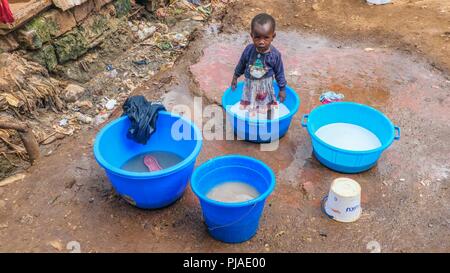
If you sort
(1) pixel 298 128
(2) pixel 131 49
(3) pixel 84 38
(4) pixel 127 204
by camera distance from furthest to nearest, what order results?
(2) pixel 131 49, (3) pixel 84 38, (1) pixel 298 128, (4) pixel 127 204

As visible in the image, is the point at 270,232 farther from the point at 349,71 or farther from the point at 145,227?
the point at 349,71

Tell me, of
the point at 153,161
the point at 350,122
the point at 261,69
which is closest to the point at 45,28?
the point at 153,161

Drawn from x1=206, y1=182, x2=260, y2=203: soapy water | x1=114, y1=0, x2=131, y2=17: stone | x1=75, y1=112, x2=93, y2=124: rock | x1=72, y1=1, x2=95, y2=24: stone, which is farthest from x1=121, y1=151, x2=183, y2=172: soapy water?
x1=114, y1=0, x2=131, y2=17: stone

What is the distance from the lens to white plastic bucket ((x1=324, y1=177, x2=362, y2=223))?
2920 mm

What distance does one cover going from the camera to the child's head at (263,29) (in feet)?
10.2

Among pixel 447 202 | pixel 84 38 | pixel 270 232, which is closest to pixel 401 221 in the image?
pixel 447 202

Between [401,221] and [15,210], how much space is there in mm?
2845

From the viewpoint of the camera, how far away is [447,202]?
3178 millimetres

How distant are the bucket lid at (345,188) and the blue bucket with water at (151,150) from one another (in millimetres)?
1014

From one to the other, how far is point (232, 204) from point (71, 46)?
115 inches

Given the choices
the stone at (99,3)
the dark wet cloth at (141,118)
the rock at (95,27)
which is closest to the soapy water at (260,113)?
the dark wet cloth at (141,118)

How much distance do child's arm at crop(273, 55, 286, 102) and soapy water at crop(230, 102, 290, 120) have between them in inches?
6.4

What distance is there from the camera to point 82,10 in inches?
181

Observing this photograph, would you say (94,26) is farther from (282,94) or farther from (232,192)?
(232,192)
